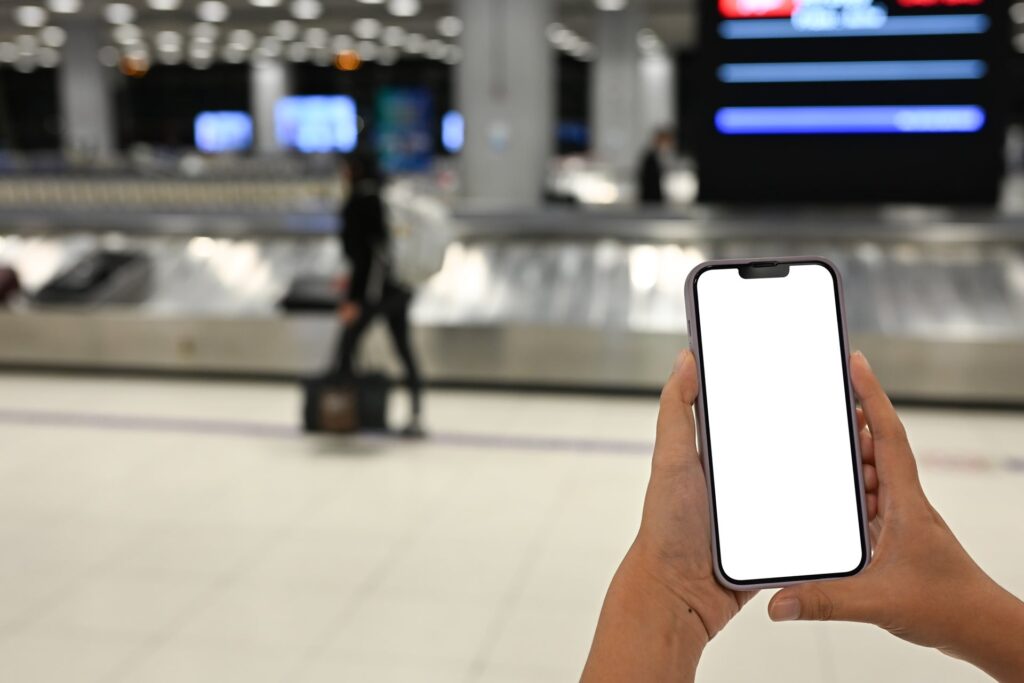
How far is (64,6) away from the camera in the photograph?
22.0 meters

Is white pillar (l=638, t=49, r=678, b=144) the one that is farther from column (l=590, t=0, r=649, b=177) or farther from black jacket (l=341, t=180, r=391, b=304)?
black jacket (l=341, t=180, r=391, b=304)

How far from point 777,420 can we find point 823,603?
254 mm

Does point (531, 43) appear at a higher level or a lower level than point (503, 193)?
higher

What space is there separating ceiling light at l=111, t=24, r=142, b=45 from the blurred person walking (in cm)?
2345

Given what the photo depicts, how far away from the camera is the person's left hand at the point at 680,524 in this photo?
1.18 m

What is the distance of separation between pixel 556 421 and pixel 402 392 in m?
1.50

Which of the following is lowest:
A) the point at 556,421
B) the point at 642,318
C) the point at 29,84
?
the point at 556,421

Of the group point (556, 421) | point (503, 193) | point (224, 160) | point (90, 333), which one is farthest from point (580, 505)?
point (224, 160)

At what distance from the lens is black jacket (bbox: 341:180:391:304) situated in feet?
20.3

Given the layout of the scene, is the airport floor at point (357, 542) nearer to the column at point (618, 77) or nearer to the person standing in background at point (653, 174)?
the person standing in background at point (653, 174)

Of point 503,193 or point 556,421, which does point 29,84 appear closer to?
point 503,193

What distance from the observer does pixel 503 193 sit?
11406 mm

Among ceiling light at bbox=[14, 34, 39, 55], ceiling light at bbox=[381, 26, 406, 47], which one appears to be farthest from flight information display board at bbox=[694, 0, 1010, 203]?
ceiling light at bbox=[14, 34, 39, 55]

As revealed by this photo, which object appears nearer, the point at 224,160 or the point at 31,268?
the point at 31,268
